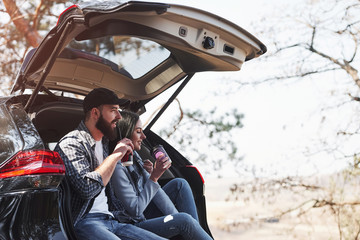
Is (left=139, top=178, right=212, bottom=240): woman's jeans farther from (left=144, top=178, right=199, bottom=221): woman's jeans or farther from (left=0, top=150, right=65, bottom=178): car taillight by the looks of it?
(left=0, top=150, right=65, bottom=178): car taillight

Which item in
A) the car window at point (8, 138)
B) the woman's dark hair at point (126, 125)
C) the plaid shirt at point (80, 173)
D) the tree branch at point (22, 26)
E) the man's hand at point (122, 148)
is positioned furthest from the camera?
the tree branch at point (22, 26)

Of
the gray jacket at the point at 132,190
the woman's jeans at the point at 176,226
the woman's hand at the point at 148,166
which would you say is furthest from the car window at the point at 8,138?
the woman's hand at the point at 148,166

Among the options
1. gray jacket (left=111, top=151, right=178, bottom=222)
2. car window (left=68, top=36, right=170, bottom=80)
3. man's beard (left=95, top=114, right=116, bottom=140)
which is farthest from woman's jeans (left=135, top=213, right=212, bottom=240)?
car window (left=68, top=36, right=170, bottom=80)

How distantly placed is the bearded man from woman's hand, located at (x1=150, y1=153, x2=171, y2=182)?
272 mm

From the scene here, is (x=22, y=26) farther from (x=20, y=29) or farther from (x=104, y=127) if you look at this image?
(x=104, y=127)

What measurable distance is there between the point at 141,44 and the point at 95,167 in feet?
3.41

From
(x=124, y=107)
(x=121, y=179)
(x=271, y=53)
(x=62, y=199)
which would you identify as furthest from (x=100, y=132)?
(x=271, y=53)

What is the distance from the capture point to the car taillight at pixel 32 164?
270cm

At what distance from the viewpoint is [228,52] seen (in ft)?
11.3

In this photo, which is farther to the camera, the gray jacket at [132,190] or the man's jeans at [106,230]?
the gray jacket at [132,190]

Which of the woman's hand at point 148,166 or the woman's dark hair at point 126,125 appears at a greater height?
the woman's dark hair at point 126,125

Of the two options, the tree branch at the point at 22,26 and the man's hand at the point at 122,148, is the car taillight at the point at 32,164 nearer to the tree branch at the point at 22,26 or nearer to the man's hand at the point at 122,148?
the man's hand at the point at 122,148

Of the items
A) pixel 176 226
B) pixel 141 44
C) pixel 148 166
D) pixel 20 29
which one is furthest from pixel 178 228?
pixel 20 29

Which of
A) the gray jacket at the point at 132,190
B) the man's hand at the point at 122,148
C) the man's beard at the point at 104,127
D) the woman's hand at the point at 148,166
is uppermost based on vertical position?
the man's beard at the point at 104,127
